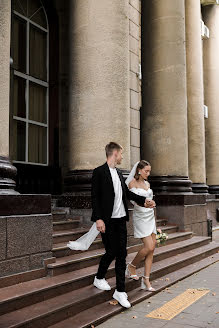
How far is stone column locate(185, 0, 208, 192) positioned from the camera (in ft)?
45.3

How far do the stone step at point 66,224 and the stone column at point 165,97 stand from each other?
4014 millimetres

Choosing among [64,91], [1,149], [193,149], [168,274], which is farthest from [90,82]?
[193,149]

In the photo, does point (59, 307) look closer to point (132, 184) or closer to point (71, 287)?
point (71, 287)

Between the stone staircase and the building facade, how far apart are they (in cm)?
145

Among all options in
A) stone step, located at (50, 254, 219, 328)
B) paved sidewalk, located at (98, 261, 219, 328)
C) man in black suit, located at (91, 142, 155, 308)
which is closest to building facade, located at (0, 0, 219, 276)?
stone step, located at (50, 254, 219, 328)

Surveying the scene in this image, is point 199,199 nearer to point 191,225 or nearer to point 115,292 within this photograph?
point 191,225

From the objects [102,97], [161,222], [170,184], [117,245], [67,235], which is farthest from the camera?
[170,184]

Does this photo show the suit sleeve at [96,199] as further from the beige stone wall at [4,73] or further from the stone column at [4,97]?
the beige stone wall at [4,73]

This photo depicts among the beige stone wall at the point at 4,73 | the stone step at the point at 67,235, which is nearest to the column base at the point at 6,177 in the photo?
the beige stone wall at the point at 4,73

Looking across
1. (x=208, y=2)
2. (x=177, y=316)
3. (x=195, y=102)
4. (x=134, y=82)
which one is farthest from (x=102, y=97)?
(x=208, y=2)

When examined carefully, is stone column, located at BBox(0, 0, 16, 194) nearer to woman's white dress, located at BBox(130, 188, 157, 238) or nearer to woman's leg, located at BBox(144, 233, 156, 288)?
woman's white dress, located at BBox(130, 188, 157, 238)

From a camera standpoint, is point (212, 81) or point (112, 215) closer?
point (112, 215)

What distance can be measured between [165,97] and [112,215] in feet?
23.5

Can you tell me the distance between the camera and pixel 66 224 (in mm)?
7598
